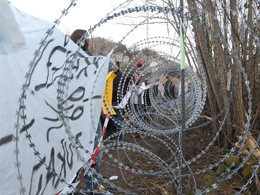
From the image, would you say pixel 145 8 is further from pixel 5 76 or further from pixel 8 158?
pixel 8 158

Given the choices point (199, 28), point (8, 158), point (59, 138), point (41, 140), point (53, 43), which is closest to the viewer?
point (8, 158)

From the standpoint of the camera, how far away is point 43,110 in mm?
2324

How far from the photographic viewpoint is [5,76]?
1.87 metres

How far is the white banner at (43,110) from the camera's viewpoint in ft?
6.08

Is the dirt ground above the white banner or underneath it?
underneath

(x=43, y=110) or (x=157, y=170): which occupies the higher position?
(x=43, y=110)

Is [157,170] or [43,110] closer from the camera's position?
[43,110]

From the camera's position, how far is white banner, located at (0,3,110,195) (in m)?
1.85

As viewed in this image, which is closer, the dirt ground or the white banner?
the white banner

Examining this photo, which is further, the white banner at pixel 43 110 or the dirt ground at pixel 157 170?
the dirt ground at pixel 157 170

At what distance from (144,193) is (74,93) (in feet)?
5.79

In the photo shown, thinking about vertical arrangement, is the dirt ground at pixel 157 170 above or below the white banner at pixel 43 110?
below

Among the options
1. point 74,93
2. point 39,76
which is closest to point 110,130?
point 74,93

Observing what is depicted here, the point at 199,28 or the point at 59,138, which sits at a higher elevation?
the point at 199,28
